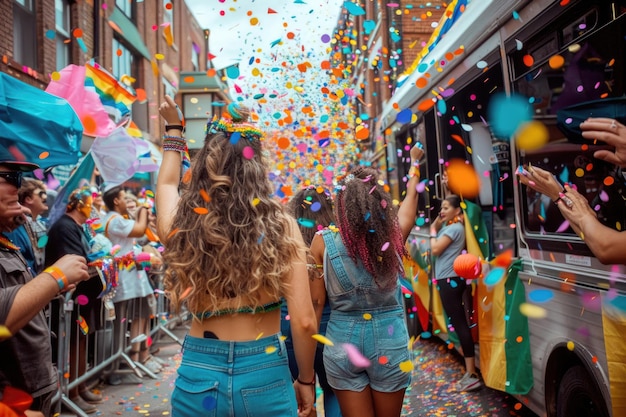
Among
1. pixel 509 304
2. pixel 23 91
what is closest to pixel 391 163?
pixel 509 304

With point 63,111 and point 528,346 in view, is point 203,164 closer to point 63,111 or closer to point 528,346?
point 528,346

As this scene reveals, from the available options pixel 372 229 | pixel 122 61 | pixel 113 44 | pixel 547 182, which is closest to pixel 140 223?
pixel 372 229

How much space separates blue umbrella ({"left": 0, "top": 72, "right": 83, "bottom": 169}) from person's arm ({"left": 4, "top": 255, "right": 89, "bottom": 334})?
2.97 m

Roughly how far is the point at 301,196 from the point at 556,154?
2.64 meters

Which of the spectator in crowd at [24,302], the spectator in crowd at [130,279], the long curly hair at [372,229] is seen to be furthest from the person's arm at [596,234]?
the spectator in crowd at [130,279]

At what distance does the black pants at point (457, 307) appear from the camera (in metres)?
5.76

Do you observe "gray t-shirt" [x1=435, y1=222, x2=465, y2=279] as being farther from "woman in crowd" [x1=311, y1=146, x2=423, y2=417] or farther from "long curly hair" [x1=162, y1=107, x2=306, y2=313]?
"long curly hair" [x1=162, y1=107, x2=306, y2=313]

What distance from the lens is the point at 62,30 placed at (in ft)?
42.1

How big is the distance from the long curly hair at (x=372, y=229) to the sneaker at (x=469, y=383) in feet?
9.51

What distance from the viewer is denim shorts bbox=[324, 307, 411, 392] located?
3.12 meters

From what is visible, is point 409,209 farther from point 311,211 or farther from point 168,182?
point 168,182

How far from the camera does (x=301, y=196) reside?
4.25 meters

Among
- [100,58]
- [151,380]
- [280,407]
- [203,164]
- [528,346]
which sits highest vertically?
[100,58]

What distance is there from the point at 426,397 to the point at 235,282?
4185mm
